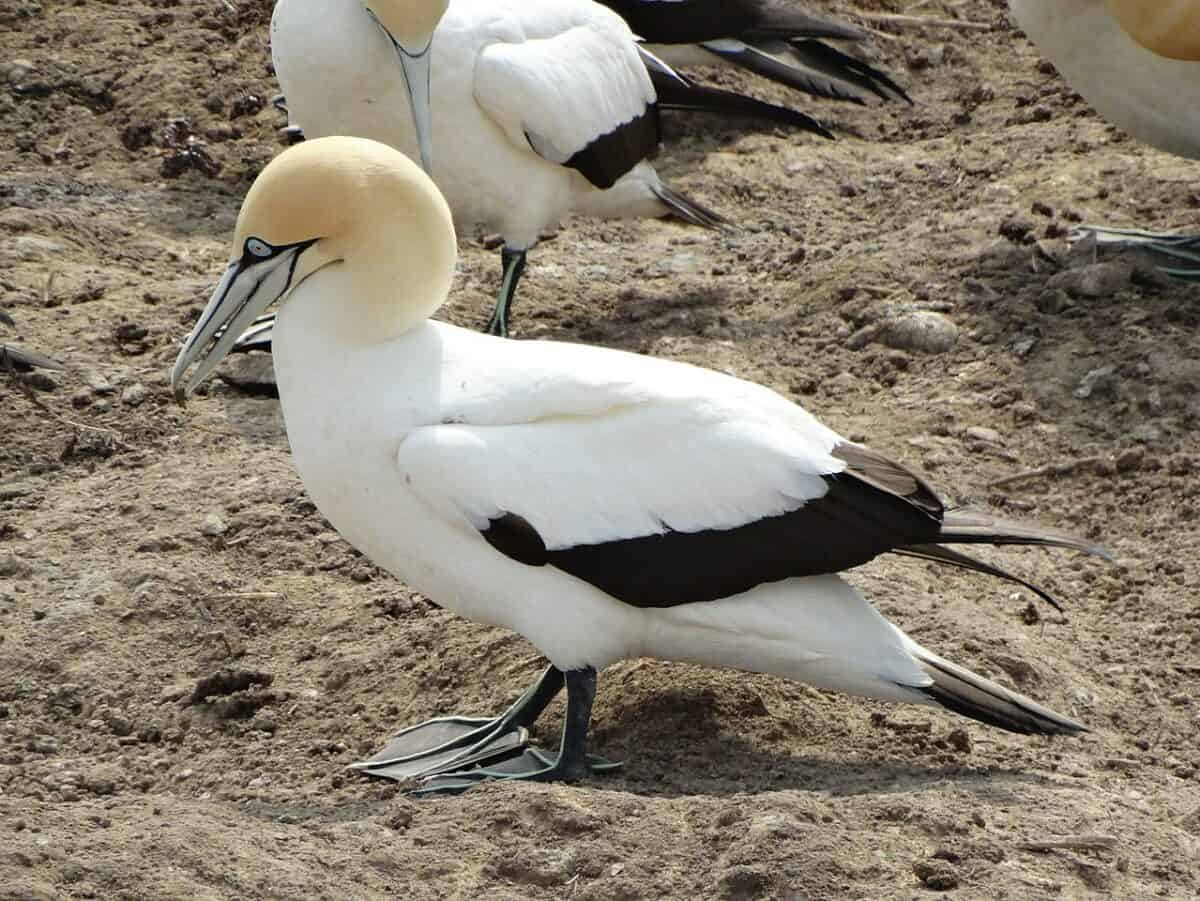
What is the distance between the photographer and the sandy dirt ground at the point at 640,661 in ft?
11.6

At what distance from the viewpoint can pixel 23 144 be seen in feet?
25.8

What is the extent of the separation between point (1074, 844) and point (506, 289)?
3544 millimetres

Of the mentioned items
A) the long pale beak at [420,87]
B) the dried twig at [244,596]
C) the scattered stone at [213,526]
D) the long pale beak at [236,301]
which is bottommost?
the scattered stone at [213,526]

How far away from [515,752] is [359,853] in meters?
0.73

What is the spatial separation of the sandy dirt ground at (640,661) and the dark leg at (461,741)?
0.10 metres

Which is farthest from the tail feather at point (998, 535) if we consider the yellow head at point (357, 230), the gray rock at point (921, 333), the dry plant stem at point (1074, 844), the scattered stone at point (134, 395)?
the scattered stone at point (134, 395)

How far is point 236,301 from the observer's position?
170 inches

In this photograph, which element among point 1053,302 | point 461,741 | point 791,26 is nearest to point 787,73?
point 791,26

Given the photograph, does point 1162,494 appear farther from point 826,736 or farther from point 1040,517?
point 826,736

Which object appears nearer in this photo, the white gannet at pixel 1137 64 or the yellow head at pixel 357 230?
the yellow head at pixel 357 230

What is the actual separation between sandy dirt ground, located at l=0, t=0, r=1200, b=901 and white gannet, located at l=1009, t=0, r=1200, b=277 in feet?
0.92

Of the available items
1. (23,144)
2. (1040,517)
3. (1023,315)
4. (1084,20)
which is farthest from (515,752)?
(23,144)

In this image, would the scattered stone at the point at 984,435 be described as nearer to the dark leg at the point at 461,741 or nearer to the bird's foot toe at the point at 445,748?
the dark leg at the point at 461,741

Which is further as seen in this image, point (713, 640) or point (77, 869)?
point (713, 640)
